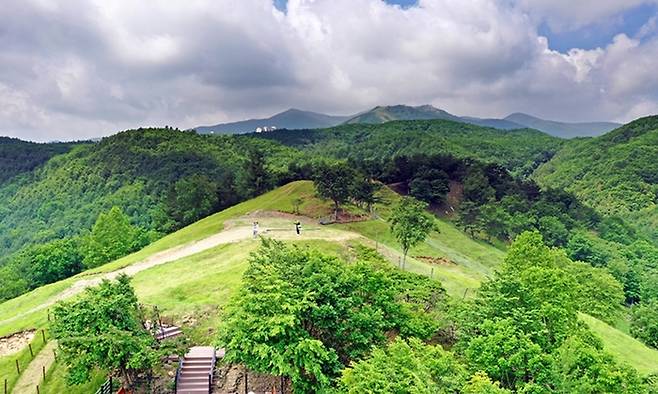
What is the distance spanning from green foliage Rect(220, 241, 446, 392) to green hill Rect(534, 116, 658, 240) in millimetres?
110591

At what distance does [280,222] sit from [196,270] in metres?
17.2

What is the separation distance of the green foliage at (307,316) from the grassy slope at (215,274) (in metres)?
6.69

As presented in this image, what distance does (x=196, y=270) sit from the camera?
116ft

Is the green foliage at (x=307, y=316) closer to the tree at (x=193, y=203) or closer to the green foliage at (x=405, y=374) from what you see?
the green foliage at (x=405, y=374)

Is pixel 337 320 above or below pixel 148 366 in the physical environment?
above

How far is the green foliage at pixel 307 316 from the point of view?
1747cm

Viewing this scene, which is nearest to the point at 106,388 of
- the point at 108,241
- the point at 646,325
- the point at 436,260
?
the point at 436,260

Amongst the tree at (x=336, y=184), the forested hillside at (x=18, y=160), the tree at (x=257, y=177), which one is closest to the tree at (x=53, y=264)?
the tree at (x=257, y=177)

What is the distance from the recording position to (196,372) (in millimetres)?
21266

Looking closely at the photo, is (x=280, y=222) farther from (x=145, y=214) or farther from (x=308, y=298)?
(x=145, y=214)

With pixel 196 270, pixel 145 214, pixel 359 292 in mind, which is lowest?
pixel 145 214

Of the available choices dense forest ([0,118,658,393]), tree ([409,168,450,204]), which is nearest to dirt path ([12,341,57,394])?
dense forest ([0,118,658,393])

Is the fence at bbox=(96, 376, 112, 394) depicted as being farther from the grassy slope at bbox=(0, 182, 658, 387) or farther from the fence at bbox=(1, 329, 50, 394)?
the fence at bbox=(1, 329, 50, 394)

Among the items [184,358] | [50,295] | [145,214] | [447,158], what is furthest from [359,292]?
[145,214]
